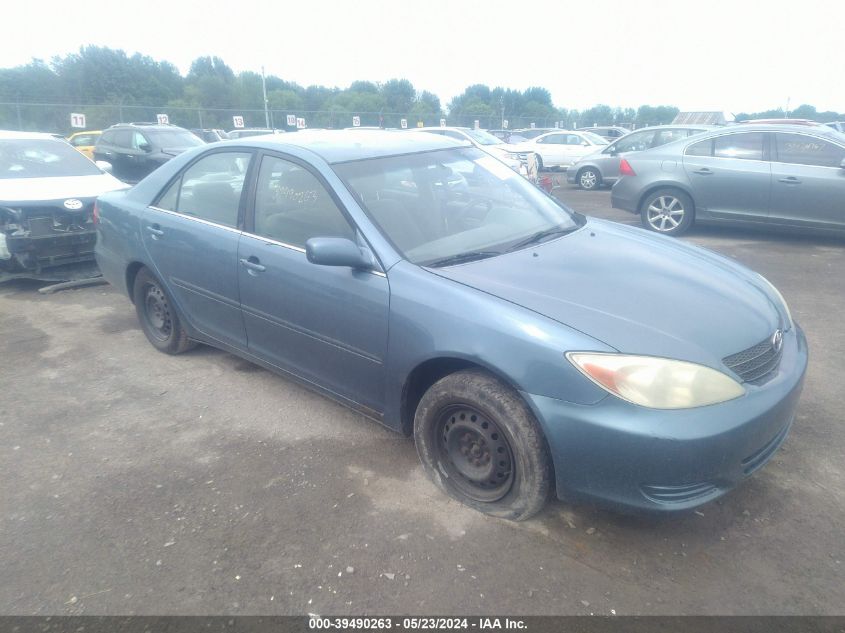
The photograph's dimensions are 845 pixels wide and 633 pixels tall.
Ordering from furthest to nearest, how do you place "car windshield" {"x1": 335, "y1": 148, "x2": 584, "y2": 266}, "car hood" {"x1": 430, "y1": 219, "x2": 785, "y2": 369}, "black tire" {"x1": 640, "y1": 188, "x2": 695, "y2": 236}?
"black tire" {"x1": 640, "y1": 188, "x2": 695, "y2": 236} → "car windshield" {"x1": 335, "y1": 148, "x2": 584, "y2": 266} → "car hood" {"x1": 430, "y1": 219, "x2": 785, "y2": 369}

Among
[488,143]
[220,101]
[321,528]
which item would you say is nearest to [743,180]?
[321,528]

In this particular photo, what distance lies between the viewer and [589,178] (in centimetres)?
1461

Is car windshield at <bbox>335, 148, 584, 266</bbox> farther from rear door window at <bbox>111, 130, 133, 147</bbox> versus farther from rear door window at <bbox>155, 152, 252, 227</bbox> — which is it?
rear door window at <bbox>111, 130, 133, 147</bbox>

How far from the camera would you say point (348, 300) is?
122 inches

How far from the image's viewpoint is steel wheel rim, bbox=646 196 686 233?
337 inches

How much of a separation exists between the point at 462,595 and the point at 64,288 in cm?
591

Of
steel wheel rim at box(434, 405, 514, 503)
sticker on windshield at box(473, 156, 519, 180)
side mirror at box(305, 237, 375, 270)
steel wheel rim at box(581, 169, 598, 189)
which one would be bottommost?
steel wheel rim at box(434, 405, 514, 503)

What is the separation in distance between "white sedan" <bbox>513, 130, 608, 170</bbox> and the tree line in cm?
1319

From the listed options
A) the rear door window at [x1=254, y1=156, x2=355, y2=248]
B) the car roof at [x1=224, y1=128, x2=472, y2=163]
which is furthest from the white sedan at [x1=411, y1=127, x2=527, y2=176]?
the rear door window at [x1=254, y1=156, x2=355, y2=248]

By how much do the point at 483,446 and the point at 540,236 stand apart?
Result: 1319 mm

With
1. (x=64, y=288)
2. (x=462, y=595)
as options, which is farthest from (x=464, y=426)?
(x=64, y=288)

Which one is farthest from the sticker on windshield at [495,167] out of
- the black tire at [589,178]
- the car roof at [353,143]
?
the black tire at [589,178]

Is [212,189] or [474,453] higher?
[212,189]

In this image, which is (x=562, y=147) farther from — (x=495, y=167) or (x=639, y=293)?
(x=639, y=293)
